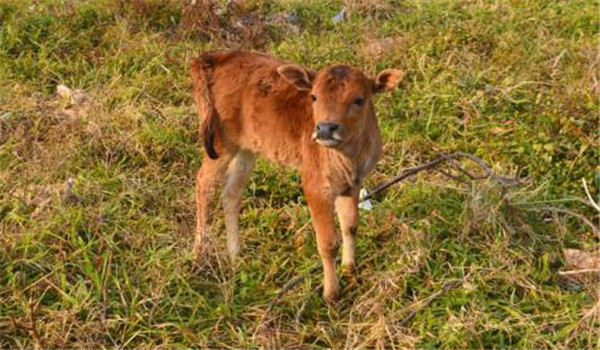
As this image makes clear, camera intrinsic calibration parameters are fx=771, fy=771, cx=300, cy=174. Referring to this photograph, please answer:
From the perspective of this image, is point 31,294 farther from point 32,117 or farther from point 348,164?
point 32,117

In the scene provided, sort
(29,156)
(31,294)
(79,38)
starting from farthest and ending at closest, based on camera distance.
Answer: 1. (79,38)
2. (29,156)
3. (31,294)

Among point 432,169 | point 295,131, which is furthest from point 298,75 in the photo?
point 432,169

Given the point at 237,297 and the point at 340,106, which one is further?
the point at 237,297

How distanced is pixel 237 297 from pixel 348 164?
0.98 m

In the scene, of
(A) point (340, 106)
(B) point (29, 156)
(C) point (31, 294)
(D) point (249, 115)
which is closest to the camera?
(A) point (340, 106)

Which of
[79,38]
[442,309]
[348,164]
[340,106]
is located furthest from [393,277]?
[79,38]

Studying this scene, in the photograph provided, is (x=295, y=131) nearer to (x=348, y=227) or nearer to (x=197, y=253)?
(x=348, y=227)

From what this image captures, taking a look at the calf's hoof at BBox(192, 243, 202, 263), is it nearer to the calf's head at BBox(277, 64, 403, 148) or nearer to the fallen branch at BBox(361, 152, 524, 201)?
the calf's head at BBox(277, 64, 403, 148)

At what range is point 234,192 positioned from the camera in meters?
4.85

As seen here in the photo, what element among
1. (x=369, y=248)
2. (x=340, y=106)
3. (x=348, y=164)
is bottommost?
(x=369, y=248)

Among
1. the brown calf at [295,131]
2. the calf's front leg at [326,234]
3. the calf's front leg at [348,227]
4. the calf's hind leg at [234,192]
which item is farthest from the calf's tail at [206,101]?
the calf's front leg at [348,227]

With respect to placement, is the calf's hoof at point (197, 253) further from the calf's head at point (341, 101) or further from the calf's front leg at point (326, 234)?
the calf's head at point (341, 101)

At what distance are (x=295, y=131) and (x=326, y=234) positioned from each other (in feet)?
2.09

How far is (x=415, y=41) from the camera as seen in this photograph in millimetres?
7316
